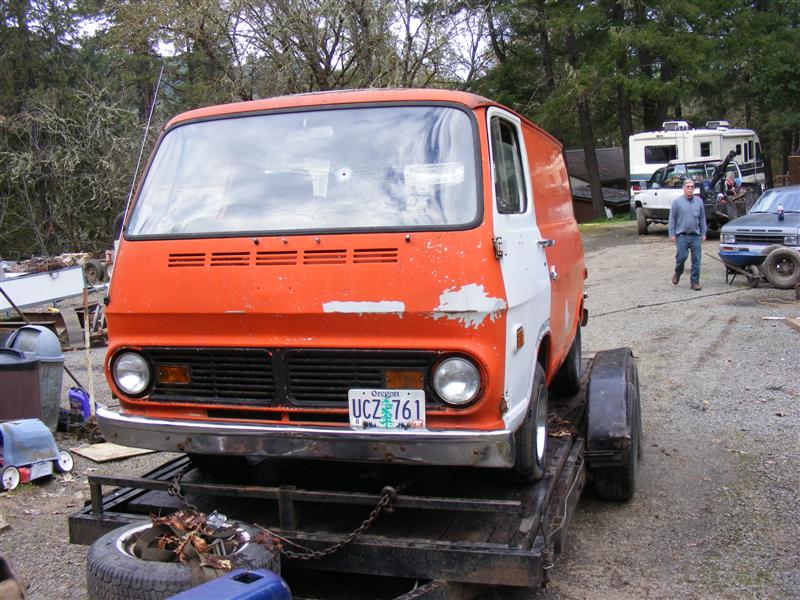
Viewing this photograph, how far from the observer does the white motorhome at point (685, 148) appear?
86.2ft

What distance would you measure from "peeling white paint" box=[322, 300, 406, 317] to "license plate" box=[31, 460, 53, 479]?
3.58 m

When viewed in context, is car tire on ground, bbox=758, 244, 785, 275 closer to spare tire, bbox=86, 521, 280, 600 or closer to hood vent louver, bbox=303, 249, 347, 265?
hood vent louver, bbox=303, 249, 347, 265

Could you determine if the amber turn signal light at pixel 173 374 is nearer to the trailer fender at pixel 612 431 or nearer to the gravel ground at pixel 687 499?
the gravel ground at pixel 687 499

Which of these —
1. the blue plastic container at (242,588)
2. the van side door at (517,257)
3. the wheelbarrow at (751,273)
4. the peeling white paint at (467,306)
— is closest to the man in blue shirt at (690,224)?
the wheelbarrow at (751,273)

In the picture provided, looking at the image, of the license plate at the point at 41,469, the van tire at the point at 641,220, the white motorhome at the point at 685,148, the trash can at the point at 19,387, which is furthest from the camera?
the white motorhome at the point at 685,148

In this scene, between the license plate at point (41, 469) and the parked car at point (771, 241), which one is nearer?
the license plate at point (41, 469)

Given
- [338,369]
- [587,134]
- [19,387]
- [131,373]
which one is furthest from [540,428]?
[587,134]

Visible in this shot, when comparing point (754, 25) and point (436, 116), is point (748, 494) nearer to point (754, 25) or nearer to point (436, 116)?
point (436, 116)

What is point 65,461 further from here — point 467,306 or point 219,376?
point 467,306

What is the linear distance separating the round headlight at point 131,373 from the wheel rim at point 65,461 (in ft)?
8.81

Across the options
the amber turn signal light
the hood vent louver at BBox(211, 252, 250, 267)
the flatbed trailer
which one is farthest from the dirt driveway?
the hood vent louver at BBox(211, 252, 250, 267)

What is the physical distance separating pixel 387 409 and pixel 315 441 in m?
0.35

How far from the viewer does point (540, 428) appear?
4332 mm

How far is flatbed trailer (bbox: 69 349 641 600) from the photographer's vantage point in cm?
329
